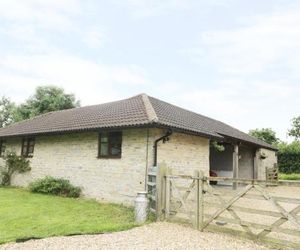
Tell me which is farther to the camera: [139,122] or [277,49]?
[277,49]

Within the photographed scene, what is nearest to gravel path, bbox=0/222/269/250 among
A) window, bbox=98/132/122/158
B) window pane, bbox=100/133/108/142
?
window, bbox=98/132/122/158

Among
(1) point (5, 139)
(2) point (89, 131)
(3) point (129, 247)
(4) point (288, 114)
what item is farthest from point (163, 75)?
(4) point (288, 114)

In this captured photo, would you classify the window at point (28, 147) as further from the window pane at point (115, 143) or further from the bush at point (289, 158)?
the bush at point (289, 158)

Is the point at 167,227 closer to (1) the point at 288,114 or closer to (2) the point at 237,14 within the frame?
(2) the point at 237,14

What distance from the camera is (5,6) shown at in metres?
11.7

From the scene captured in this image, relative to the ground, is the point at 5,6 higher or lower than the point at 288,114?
lower

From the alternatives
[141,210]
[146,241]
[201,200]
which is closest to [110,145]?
[141,210]

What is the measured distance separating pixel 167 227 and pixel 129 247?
6.11 ft

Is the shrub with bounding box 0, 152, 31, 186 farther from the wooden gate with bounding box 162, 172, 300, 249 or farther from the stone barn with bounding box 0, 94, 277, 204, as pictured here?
the wooden gate with bounding box 162, 172, 300, 249

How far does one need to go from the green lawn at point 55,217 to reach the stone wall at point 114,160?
32.8 inches

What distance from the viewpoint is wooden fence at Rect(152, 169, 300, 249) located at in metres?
6.14

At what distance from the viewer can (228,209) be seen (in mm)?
7102

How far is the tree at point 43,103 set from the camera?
113 feet

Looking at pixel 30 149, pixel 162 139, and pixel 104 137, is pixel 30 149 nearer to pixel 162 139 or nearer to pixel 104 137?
pixel 104 137
